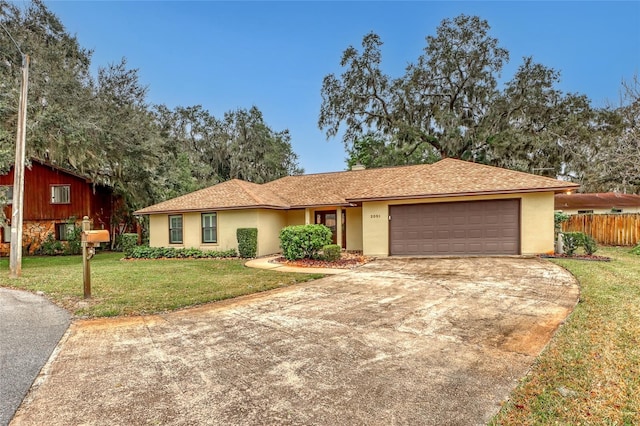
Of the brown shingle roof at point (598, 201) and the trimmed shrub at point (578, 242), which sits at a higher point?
the brown shingle roof at point (598, 201)

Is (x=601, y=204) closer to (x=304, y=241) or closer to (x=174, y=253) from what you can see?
A: (x=304, y=241)

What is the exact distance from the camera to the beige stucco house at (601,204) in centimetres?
2211

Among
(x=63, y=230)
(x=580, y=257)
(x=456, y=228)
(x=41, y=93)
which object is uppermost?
(x=41, y=93)

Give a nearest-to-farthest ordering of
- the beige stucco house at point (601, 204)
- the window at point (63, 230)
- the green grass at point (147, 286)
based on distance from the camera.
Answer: the green grass at point (147, 286), the window at point (63, 230), the beige stucco house at point (601, 204)

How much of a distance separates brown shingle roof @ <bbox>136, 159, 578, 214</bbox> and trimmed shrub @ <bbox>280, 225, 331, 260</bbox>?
7.56 feet

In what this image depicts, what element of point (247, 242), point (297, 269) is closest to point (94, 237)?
point (297, 269)

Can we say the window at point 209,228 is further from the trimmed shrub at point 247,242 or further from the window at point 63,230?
the window at point 63,230

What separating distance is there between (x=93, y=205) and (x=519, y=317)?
72.9 feet

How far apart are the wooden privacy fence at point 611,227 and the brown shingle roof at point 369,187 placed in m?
6.29

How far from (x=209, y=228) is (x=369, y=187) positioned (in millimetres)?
7402

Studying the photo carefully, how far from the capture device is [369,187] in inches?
583

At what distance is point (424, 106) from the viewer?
22.9 meters

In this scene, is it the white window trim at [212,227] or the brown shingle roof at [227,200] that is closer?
the brown shingle roof at [227,200]

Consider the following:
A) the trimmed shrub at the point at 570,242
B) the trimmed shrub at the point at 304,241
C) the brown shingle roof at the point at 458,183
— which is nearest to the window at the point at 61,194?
the trimmed shrub at the point at 304,241
